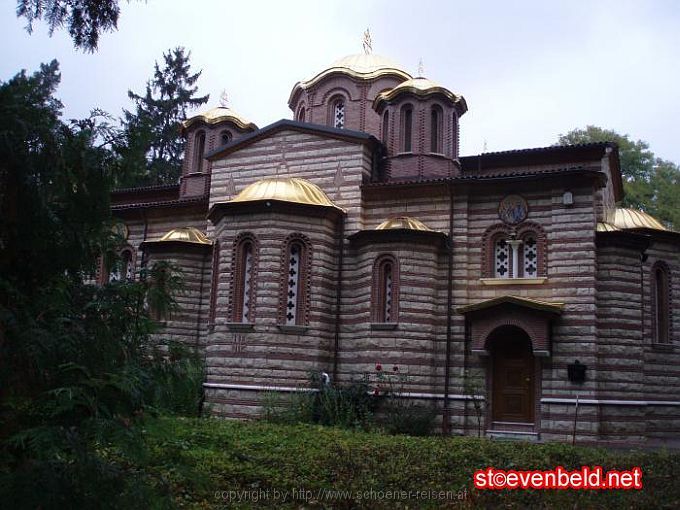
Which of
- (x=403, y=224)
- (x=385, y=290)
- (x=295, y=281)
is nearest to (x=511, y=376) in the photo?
(x=385, y=290)

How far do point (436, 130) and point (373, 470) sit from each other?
11.8m

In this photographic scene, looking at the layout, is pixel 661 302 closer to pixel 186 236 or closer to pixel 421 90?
pixel 421 90

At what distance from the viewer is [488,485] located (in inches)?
394

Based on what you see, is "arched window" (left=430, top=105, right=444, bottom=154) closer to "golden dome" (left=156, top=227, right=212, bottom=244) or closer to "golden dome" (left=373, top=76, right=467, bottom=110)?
"golden dome" (left=373, top=76, right=467, bottom=110)

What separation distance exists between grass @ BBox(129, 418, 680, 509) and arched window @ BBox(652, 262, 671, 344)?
27.5ft

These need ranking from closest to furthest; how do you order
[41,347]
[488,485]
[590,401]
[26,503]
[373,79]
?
[26,503]
[41,347]
[488,485]
[590,401]
[373,79]

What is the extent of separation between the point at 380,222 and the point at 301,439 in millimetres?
7908

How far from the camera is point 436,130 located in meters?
20.1

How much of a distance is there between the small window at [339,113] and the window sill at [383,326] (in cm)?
851

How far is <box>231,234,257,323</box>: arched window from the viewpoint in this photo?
17859 millimetres

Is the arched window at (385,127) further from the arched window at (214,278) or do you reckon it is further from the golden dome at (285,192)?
the arched window at (214,278)

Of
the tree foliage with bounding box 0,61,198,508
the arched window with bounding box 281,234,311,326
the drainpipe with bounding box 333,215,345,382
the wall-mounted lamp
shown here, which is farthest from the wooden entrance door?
the tree foliage with bounding box 0,61,198,508

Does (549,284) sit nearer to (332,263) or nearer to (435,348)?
(435,348)

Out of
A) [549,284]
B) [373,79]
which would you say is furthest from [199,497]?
[373,79]
